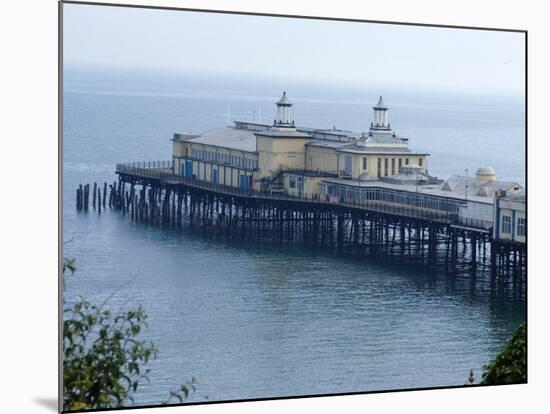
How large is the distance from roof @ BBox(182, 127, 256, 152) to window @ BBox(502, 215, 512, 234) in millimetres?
1557

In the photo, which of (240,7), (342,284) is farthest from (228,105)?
(342,284)

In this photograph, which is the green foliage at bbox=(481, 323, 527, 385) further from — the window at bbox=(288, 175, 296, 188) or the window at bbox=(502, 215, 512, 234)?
the window at bbox=(288, 175, 296, 188)

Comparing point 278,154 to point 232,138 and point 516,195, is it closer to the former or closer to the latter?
point 232,138

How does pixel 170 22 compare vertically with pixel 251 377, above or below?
above

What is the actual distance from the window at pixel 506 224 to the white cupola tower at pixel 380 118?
89 cm

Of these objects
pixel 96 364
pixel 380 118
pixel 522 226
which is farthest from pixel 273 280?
pixel 96 364

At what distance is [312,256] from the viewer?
364 inches

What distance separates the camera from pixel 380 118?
9273mm

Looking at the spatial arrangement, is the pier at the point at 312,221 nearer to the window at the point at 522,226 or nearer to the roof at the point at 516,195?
the window at the point at 522,226

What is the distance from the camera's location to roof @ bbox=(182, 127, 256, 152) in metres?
9.08

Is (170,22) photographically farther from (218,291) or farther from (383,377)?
(383,377)

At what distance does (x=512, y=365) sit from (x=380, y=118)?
5.32ft

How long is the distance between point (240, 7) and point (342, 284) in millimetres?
1725

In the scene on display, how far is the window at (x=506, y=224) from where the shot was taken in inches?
371
